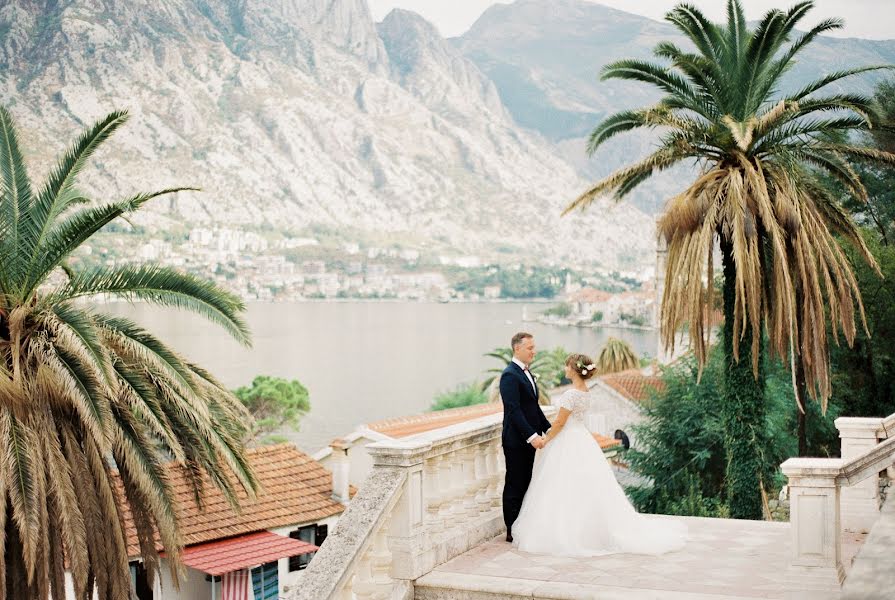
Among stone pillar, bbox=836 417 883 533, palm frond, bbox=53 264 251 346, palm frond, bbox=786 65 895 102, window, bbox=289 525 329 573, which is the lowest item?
window, bbox=289 525 329 573

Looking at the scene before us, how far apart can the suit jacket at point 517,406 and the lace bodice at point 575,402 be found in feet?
0.92

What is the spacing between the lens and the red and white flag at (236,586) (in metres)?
27.0

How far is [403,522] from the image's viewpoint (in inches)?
316

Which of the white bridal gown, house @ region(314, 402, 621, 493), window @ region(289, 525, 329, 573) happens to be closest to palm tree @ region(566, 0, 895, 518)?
the white bridal gown

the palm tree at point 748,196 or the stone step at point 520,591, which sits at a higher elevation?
the palm tree at point 748,196

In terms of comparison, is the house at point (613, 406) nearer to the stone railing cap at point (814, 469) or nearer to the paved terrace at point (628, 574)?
the paved terrace at point (628, 574)

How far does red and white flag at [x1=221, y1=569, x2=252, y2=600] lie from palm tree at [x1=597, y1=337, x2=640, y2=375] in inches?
1946

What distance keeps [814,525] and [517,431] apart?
2.76 meters

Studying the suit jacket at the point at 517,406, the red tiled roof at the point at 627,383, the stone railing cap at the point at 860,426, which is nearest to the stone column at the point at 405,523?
the suit jacket at the point at 517,406

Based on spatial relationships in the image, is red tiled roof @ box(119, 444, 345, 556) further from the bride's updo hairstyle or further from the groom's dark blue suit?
the bride's updo hairstyle

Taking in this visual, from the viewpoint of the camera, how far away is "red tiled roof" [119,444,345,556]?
25969 millimetres

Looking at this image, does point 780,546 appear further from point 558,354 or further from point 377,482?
point 558,354

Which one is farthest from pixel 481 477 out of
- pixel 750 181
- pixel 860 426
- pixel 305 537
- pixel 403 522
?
pixel 305 537

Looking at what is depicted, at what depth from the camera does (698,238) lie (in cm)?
1741
